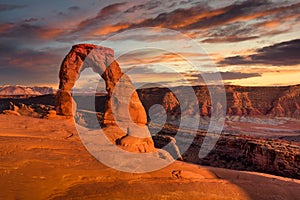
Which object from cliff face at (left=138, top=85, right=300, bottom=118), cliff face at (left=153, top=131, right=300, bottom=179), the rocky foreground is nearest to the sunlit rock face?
the rocky foreground

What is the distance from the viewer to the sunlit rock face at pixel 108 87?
1578 centimetres

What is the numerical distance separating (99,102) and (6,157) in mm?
54000

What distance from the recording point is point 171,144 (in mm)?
22812

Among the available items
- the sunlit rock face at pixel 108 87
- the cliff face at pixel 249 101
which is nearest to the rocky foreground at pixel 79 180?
the sunlit rock face at pixel 108 87

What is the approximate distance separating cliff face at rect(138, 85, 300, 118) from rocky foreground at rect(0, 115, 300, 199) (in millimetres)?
44210

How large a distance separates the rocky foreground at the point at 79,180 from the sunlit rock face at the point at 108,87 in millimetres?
5216

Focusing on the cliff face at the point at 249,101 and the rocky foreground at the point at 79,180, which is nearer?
the rocky foreground at the point at 79,180

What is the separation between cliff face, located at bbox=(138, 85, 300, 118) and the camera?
56.2 meters

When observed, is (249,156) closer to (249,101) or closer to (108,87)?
(108,87)

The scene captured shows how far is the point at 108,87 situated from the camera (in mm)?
16969

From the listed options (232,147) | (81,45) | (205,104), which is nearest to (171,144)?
(232,147)

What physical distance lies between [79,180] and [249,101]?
191 feet

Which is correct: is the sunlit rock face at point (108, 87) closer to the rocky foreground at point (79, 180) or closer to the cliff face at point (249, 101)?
the rocky foreground at point (79, 180)

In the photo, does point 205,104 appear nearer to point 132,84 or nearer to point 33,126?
point 132,84
